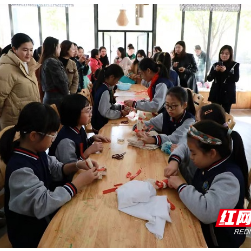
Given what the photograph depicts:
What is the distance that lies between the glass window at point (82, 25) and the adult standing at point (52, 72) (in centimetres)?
460

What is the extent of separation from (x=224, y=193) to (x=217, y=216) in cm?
10

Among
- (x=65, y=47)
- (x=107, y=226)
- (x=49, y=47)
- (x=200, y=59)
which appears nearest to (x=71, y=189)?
(x=107, y=226)

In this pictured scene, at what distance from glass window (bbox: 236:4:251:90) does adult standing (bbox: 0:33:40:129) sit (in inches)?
238

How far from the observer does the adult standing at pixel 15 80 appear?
2424 mm

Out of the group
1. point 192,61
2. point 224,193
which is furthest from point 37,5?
point 224,193

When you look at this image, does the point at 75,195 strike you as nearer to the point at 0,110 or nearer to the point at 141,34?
the point at 0,110

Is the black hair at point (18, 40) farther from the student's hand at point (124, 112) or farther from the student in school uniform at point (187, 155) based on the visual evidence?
the student in school uniform at point (187, 155)

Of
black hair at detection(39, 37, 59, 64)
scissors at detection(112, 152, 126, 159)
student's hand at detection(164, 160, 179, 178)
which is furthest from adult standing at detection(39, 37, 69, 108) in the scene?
student's hand at detection(164, 160, 179, 178)

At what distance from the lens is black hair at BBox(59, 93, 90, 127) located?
1.76 metres

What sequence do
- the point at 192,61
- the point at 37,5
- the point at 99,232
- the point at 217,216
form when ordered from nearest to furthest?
the point at 99,232
the point at 217,216
the point at 192,61
the point at 37,5

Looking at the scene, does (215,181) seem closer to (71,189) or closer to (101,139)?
(71,189)

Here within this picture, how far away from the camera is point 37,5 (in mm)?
7168

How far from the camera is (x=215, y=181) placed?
1.18m

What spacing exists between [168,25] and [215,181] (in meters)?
7.04
